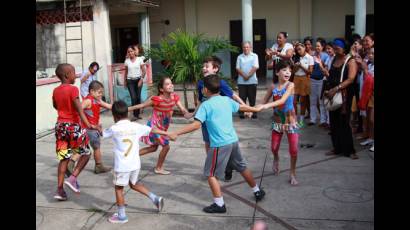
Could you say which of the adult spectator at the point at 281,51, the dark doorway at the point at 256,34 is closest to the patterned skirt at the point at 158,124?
the adult spectator at the point at 281,51

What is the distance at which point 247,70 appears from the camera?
980 centimetres

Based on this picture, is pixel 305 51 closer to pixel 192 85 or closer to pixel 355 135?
pixel 355 135

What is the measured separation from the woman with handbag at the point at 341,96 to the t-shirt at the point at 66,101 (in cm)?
358

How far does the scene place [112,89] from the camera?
12289 millimetres

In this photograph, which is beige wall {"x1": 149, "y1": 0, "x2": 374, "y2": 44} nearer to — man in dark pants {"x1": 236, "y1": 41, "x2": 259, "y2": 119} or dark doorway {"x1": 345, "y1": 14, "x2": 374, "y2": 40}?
dark doorway {"x1": 345, "y1": 14, "x2": 374, "y2": 40}

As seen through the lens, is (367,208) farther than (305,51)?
No

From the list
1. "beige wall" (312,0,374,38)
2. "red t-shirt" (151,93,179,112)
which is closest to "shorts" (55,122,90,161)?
"red t-shirt" (151,93,179,112)

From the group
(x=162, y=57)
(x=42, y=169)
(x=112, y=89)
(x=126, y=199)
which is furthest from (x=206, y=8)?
(x=126, y=199)

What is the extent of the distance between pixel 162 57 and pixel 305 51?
10.4 feet

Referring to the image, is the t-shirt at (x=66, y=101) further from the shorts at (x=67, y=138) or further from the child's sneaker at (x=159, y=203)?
the child's sneaker at (x=159, y=203)

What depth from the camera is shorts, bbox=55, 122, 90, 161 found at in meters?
5.32

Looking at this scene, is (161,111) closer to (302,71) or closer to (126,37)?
(302,71)
